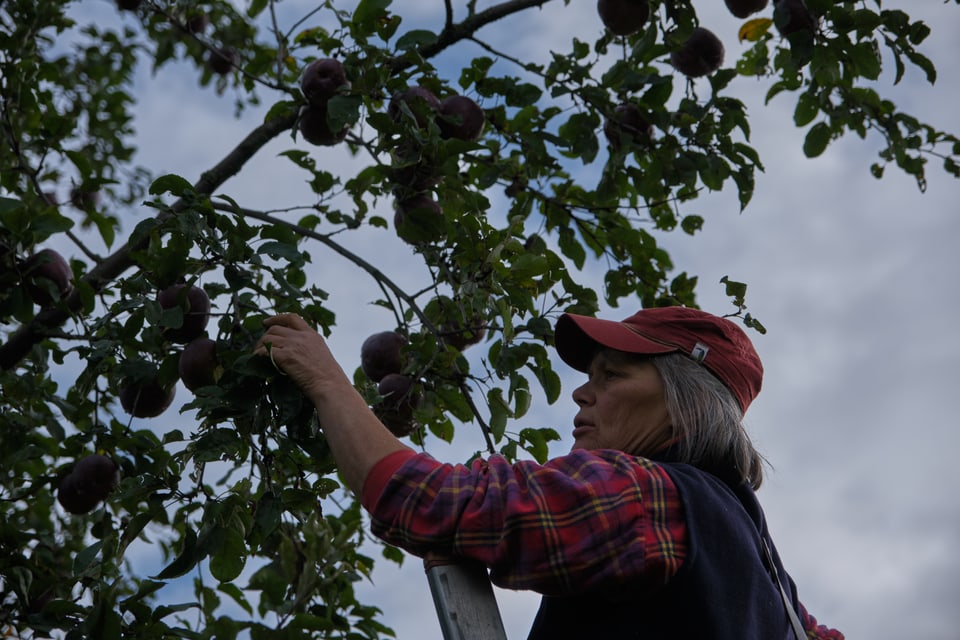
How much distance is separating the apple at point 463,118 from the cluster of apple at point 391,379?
0.54 metres

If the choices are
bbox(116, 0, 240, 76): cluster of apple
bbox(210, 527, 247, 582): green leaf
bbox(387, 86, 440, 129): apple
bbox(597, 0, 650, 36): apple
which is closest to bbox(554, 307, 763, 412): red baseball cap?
bbox(210, 527, 247, 582): green leaf

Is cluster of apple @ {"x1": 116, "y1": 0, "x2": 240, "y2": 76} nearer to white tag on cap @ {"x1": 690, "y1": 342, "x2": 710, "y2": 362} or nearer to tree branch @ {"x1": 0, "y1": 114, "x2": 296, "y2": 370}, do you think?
tree branch @ {"x1": 0, "y1": 114, "x2": 296, "y2": 370}

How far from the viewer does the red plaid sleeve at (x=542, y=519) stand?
1.43 meters

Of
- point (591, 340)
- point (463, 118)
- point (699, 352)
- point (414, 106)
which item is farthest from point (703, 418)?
point (463, 118)

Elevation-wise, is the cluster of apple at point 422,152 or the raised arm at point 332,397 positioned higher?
the cluster of apple at point 422,152

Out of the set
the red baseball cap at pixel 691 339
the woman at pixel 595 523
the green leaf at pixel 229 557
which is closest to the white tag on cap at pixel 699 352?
the red baseball cap at pixel 691 339

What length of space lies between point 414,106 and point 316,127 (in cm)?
32

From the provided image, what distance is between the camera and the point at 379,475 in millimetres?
1512

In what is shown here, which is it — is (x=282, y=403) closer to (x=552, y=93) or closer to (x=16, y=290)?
(x=16, y=290)

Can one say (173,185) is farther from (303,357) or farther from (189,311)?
(303,357)


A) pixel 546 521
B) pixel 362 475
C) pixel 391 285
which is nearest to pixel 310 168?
pixel 391 285

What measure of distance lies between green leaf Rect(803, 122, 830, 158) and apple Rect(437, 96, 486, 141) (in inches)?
45.5

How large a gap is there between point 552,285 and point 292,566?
1.20 meters

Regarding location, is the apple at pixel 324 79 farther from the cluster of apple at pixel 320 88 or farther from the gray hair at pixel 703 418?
the gray hair at pixel 703 418
